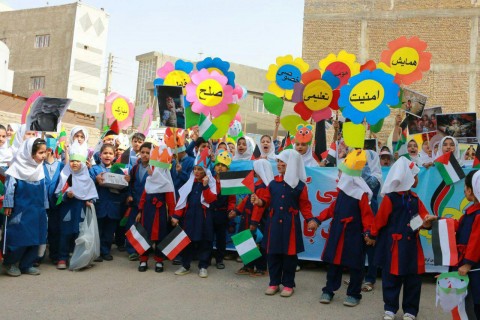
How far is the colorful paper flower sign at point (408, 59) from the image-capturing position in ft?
26.5

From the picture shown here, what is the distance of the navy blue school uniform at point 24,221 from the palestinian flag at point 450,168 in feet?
16.5

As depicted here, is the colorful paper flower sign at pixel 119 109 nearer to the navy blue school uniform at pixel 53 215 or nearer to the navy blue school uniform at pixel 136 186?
the navy blue school uniform at pixel 136 186

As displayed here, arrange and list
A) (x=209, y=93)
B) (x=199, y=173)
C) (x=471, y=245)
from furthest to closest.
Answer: (x=209, y=93) < (x=199, y=173) < (x=471, y=245)

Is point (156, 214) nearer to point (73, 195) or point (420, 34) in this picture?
point (73, 195)

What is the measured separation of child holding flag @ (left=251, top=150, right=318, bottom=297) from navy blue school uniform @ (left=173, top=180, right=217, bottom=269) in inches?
39.2

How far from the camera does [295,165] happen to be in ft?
19.3

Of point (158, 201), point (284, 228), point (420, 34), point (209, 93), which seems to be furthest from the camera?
point (420, 34)

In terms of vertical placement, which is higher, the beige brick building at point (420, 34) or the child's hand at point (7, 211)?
the beige brick building at point (420, 34)

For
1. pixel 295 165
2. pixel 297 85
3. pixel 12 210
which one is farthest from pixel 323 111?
pixel 12 210

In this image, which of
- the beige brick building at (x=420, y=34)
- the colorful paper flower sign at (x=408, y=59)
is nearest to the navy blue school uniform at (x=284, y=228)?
the colorful paper flower sign at (x=408, y=59)

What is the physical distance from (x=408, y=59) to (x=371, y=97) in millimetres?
1895

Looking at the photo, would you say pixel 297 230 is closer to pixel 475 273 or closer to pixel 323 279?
pixel 323 279

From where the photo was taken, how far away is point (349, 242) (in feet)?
18.4

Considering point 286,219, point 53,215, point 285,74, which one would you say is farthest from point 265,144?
point 53,215
